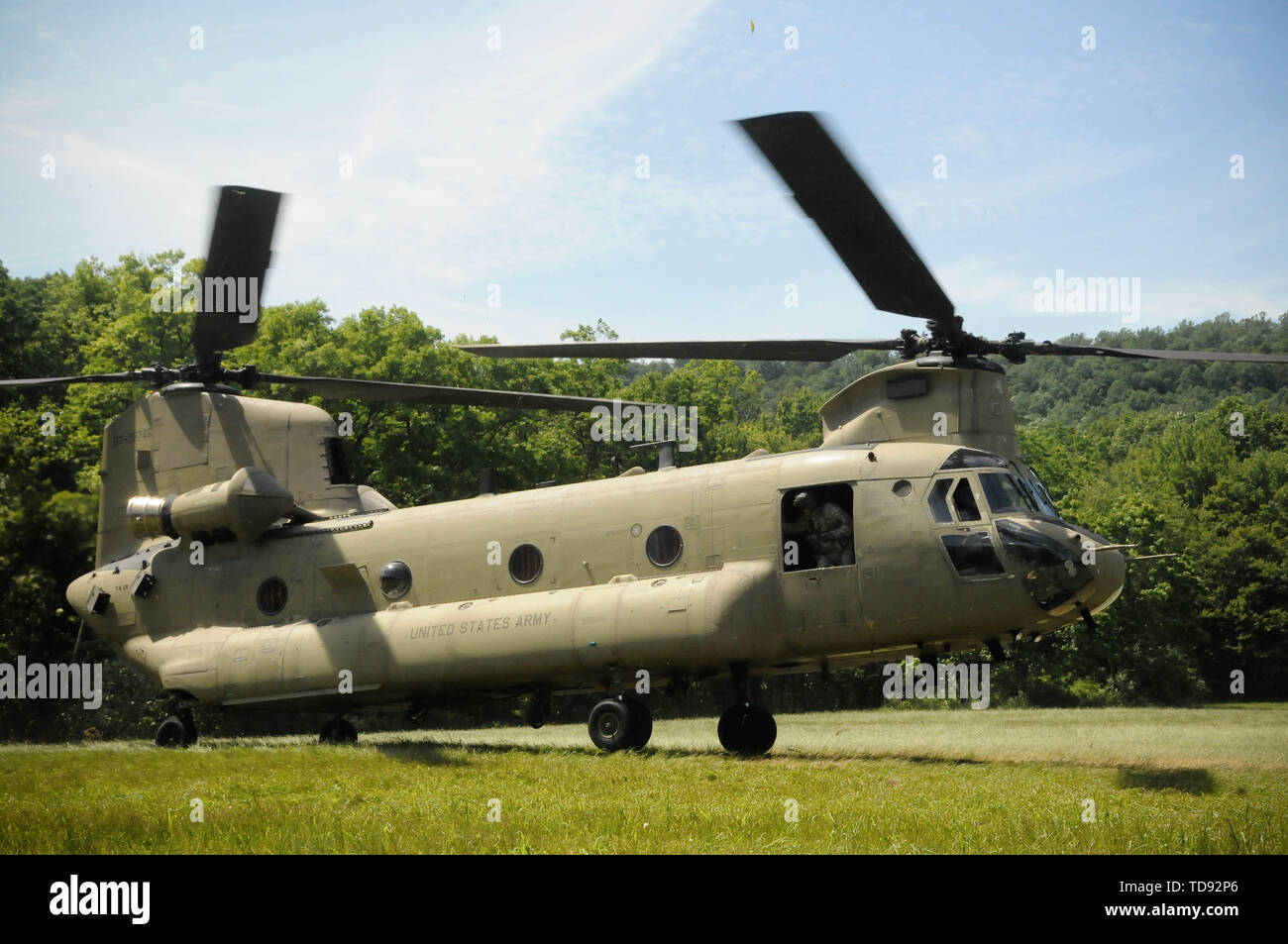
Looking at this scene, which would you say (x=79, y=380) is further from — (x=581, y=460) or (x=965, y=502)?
(x=581, y=460)

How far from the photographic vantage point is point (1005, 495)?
49.3ft

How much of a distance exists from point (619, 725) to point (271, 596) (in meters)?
7.31

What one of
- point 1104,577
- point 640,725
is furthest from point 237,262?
point 1104,577

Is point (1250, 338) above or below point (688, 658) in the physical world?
above

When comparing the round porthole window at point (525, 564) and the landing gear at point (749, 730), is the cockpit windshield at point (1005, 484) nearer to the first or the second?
the landing gear at point (749, 730)

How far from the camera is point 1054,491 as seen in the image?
6744cm

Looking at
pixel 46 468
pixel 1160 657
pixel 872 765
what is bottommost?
pixel 1160 657

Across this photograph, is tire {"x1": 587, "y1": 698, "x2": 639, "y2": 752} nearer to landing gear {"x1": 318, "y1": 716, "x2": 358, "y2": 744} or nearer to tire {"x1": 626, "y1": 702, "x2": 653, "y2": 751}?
tire {"x1": 626, "y1": 702, "x2": 653, "y2": 751}

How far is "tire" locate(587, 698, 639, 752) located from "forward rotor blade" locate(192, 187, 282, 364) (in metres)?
8.47

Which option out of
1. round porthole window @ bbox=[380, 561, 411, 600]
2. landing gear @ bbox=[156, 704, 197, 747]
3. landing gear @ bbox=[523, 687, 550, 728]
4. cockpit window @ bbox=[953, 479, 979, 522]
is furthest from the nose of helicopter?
landing gear @ bbox=[156, 704, 197, 747]

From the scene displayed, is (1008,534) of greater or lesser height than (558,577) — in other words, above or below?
above
